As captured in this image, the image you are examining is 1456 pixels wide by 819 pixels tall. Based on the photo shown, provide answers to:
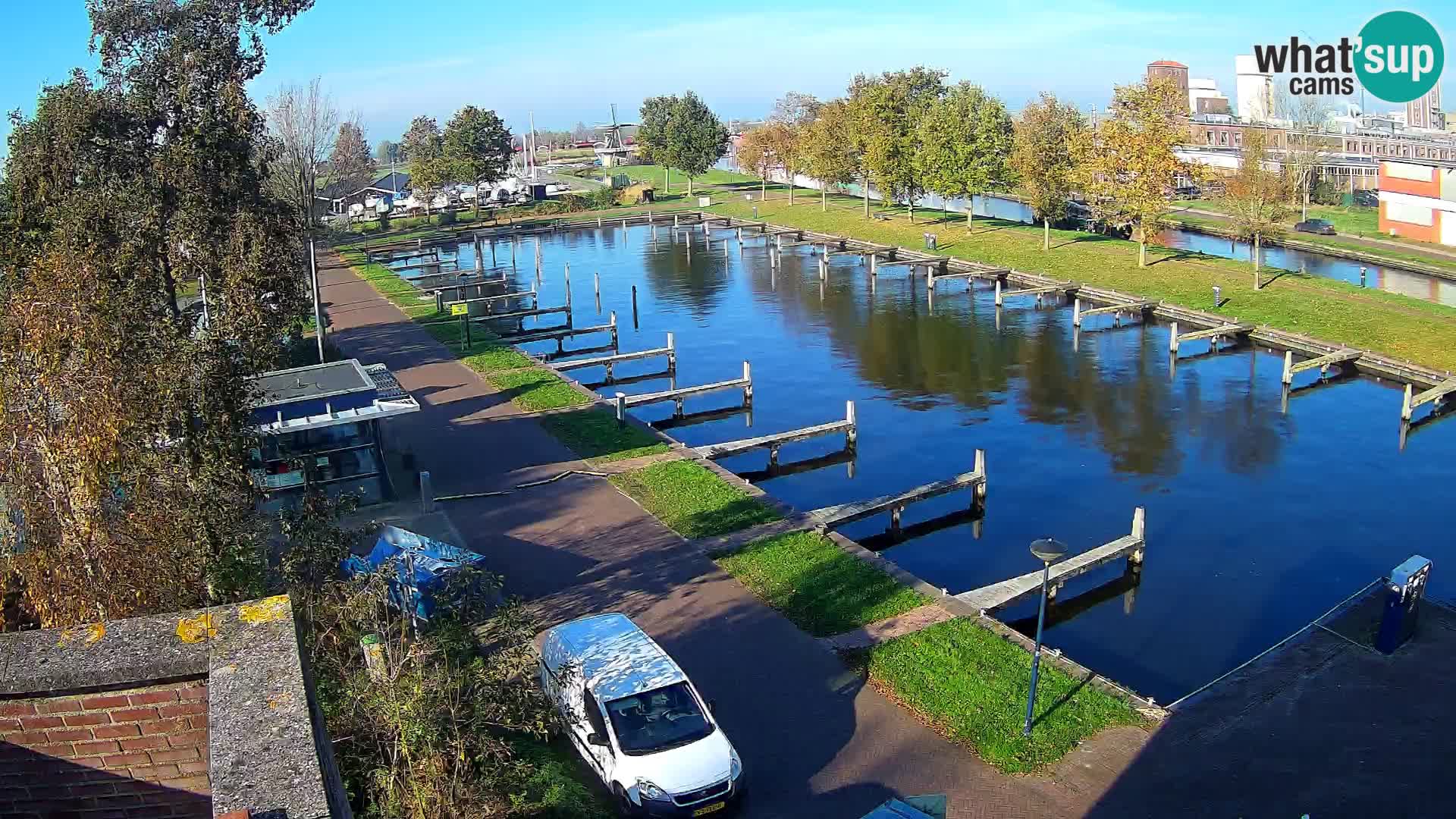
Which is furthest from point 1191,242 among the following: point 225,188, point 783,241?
point 225,188

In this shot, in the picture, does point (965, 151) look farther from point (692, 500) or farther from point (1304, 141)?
point (692, 500)

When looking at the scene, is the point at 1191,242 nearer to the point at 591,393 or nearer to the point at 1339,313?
the point at 1339,313

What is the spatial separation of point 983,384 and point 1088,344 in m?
7.76

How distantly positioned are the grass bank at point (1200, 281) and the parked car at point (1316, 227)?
12.5m

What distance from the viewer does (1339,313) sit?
4253 centimetres

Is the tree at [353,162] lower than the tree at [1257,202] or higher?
higher

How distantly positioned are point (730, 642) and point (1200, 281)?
39.9 meters

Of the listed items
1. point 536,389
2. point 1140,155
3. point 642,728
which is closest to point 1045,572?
point 642,728

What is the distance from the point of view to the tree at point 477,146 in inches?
3415

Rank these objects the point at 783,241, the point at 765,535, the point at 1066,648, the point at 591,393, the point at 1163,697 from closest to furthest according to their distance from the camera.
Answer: the point at 1163,697, the point at 1066,648, the point at 765,535, the point at 591,393, the point at 783,241

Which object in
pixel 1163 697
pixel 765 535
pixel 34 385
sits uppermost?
pixel 34 385

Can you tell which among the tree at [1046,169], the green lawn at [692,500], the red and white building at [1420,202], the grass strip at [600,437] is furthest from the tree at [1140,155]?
the green lawn at [692,500]

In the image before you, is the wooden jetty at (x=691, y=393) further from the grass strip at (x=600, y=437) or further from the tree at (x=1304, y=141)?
the tree at (x=1304, y=141)

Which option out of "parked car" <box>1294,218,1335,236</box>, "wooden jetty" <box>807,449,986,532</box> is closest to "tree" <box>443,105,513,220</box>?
"parked car" <box>1294,218,1335,236</box>
